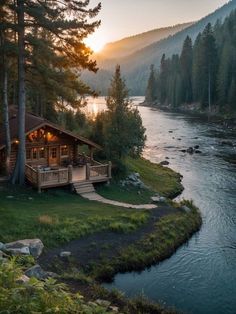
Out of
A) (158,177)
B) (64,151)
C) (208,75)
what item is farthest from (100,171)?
(208,75)

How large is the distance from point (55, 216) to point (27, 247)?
5440 mm

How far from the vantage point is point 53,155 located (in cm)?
3488

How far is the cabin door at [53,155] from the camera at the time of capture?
34562mm

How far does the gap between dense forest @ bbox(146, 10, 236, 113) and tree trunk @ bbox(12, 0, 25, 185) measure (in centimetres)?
7402

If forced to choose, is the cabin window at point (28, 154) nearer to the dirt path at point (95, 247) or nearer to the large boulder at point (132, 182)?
the large boulder at point (132, 182)

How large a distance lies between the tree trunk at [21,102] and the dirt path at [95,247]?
9.94m

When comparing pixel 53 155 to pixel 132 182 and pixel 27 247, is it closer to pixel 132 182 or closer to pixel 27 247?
pixel 132 182

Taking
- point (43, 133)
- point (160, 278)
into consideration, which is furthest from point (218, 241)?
point (43, 133)

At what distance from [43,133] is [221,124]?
188 ft

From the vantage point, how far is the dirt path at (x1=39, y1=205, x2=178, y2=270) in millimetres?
19453

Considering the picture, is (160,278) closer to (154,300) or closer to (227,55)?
(154,300)

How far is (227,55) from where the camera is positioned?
335 feet

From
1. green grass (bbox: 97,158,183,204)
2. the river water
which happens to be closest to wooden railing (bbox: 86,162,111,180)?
green grass (bbox: 97,158,183,204)

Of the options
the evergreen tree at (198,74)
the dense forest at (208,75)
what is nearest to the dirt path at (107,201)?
the dense forest at (208,75)
